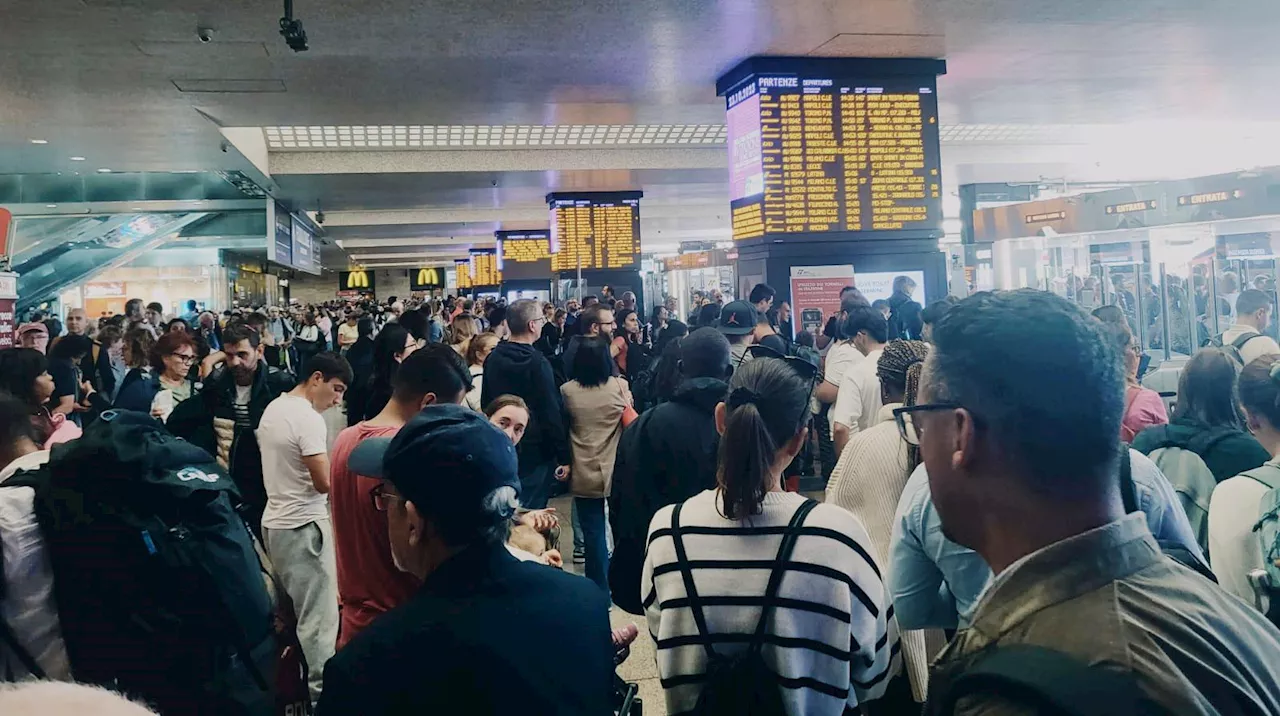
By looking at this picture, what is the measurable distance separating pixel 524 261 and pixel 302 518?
67.2 ft

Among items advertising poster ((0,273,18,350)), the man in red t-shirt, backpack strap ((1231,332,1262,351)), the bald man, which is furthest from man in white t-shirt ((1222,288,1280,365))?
advertising poster ((0,273,18,350))

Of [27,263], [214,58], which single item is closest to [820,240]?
[214,58]

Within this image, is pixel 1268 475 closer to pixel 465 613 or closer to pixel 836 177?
pixel 465 613

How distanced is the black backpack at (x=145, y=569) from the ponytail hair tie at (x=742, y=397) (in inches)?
52.5

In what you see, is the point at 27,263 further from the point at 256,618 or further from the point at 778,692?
the point at 778,692

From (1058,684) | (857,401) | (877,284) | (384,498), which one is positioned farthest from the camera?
(877,284)

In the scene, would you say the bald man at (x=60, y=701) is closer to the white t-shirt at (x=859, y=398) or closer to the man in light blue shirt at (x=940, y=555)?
the man in light blue shirt at (x=940, y=555)

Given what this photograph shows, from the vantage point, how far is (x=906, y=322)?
6.09 meters

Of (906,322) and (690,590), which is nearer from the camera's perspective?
(690,590)

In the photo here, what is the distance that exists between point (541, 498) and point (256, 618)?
2.74 meters

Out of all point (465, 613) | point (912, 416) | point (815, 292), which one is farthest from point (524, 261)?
point (912, 416)

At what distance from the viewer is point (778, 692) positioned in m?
1.85

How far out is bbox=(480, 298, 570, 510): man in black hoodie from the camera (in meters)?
4.67

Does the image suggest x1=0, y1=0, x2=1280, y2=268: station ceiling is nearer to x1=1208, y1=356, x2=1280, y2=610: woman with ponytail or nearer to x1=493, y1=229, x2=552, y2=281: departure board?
x1=1208, y1=356, x2=1280, y2=610: woman with ponytail
